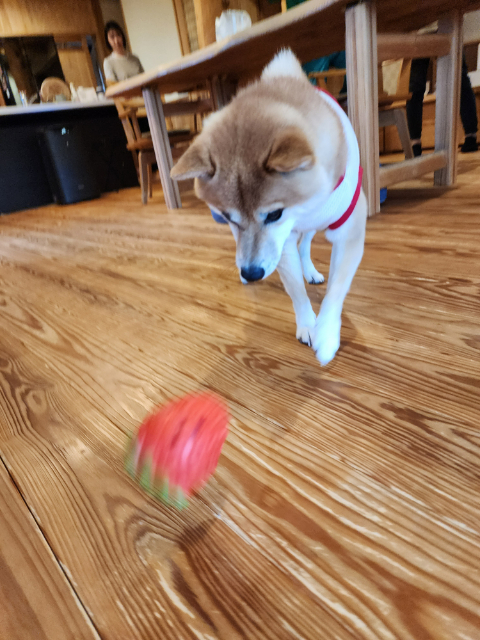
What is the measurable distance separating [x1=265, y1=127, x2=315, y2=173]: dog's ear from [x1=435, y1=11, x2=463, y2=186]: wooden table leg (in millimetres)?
1899

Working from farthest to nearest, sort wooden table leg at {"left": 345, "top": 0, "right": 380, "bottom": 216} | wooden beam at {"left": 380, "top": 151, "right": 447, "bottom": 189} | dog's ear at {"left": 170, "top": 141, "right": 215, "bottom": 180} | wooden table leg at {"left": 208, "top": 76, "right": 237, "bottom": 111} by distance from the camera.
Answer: wooden table leg at {"left": 208, "top": 76, "right": 237, "bottom": 111} → wooden beam at {"left": 380, "top": 151, "right": 447, "bottom": 189} → wooden table leg at {"left": 345, "top": 0, "right": 380, "bottom": 216} → dog's ear at {"left": 170, "top": 141, "right": 215, "bottom": 180}

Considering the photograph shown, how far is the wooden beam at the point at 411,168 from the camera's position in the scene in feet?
6.76

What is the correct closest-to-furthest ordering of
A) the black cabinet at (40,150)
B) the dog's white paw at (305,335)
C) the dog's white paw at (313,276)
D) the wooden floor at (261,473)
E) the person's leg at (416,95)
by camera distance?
the wooden floor at (261,473) → the dog's white paw at (305,335) → the dog's white paw at (313,276) → the person's leg at (416,95) → the black cabinet at (40,150)

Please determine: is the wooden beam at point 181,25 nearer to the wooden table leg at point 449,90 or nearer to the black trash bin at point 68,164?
the black trash bin at point 68,164

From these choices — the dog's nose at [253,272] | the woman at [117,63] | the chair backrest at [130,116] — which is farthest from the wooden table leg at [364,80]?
the woman at [117,63]

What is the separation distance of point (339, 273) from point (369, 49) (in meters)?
1.32

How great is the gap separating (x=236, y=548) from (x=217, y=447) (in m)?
0.16

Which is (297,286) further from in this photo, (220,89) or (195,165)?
(220,89)

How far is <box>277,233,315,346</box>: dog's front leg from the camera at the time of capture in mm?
1010

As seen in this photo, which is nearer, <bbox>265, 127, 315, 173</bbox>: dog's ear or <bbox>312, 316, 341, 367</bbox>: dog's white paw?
<bbox>265, 127, 315, 173</bbox>: dog's ear

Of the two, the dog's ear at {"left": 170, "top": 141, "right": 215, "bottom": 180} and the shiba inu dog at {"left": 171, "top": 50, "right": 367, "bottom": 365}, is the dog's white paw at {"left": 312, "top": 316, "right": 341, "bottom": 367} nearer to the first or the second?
the shiba inu dog at {"left": 171, "top": 50, "right": 367, "bottom": 365}

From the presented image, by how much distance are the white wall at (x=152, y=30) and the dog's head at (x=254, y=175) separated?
6908 mm

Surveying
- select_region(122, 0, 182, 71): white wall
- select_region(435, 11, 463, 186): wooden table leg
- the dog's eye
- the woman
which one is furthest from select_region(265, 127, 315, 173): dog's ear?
select_region(122, 0, 182, 71): white wall

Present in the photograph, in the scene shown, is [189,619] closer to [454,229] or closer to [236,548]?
[236,548]
